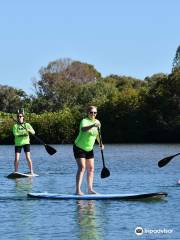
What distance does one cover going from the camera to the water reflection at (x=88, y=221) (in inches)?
513

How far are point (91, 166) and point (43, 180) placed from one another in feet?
20.9

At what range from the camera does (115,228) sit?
45.1 ft

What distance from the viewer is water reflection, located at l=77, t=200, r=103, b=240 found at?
13.0 meters

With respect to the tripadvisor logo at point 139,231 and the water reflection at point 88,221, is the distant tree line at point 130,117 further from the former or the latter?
the tripadvisor logo at point 139,231

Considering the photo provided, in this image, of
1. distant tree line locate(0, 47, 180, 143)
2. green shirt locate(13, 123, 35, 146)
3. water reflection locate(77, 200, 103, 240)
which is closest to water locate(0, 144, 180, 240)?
water reflection locate(77, 200, 103, 240)

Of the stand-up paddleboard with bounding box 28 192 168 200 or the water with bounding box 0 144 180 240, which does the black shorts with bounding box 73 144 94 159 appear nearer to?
the stand-up paddleboard with bounding box 28 192 168 200

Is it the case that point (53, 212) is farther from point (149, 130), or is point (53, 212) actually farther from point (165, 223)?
point (149, 130)

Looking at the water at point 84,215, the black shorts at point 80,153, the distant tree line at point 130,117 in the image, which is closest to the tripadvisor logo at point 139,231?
the water at point 84,215

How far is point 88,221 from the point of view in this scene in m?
14.5

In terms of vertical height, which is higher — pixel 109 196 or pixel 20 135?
pixel 20 135

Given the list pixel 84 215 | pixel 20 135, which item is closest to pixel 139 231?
pixel 84 215

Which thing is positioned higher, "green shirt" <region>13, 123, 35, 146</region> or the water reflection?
"green shirt" <region>13, 123, 35, 146</region>

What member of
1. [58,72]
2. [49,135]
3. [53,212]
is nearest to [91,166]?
[53,212]

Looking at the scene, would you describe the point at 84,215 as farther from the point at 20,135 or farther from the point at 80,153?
the point at 20,135
